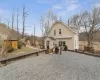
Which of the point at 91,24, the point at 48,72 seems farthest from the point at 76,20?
the point at 48,72

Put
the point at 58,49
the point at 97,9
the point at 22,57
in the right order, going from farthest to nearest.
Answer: the point at 97,9
the point at 58,49
the point at 22,57

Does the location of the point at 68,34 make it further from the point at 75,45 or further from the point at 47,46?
the point at 47,46

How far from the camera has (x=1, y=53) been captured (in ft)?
56.5

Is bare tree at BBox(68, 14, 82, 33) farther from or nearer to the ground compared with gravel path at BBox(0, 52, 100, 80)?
farther from the ground

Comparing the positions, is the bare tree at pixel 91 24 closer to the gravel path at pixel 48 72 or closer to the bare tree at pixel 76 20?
the bare tree at pixel 76 20

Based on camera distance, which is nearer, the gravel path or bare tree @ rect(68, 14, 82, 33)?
the gravel path

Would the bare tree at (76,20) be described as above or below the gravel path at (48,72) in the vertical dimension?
above

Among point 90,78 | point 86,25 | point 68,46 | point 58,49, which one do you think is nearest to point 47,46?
point 68,46

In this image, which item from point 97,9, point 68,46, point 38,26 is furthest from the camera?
point 38,26

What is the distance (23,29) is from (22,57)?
26429 mm

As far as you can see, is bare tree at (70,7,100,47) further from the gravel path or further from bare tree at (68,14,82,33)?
the gravel path

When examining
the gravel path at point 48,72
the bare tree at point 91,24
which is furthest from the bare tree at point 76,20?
the gravel path at point 48,72

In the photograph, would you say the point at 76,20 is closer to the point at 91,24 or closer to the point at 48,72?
the point at 91,24

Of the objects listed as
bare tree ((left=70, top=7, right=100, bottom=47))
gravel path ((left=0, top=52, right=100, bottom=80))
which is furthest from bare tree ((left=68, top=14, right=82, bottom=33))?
gravel path ((left=0, top=52, right=100, bottom=80))
